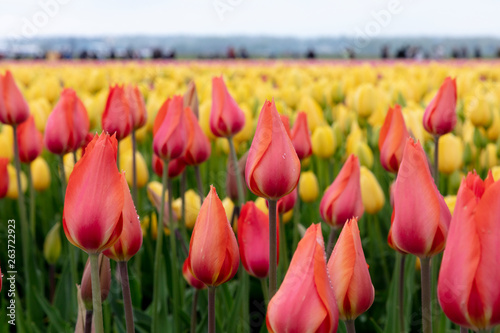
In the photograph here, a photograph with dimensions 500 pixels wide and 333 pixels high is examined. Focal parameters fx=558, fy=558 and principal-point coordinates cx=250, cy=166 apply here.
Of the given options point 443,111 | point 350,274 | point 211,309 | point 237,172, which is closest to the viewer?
point 350,274

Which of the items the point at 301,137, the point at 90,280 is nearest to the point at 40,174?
the point at 301,137

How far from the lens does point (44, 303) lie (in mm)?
1750

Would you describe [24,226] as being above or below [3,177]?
below

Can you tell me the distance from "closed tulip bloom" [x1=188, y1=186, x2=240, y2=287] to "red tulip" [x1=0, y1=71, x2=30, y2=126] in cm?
117

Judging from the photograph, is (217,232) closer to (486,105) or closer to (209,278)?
(209,278)

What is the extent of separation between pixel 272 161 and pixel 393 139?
2.01 ft

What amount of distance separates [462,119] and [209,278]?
2.83 metres

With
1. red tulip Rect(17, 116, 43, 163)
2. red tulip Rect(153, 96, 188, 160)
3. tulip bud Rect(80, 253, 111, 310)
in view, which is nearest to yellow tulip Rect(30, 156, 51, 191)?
red tulip Rect(17, 116, 43, 163)

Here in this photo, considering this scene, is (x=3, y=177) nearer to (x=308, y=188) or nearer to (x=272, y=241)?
(x=308, y=188)

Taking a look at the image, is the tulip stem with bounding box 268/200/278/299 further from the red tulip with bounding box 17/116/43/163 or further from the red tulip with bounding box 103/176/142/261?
the red tulip with bounding box 17/116/43/163

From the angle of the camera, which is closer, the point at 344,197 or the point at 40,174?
the point at 344,197

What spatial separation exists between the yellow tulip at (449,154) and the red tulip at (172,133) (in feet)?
4.05

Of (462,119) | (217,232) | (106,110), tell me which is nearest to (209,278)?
(217,232)

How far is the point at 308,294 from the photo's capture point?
2.24ft
